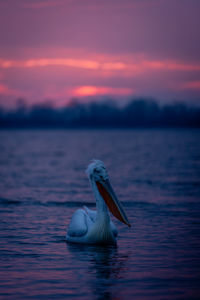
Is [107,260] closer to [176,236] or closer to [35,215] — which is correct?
[176,236]

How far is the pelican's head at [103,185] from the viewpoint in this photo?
8742 millimetres

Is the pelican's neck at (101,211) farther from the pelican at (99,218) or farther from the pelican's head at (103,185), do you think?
the pelican's head at (103,185)

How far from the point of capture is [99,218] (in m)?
8.52

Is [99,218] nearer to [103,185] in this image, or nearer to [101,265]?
[103,185]

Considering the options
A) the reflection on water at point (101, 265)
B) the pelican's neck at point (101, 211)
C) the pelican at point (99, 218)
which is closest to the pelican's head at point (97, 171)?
the pelican at point (99, 218)

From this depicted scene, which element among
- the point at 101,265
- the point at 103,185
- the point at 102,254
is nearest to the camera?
the point at 101,265

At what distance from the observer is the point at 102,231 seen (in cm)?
854

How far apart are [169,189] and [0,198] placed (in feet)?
18.2

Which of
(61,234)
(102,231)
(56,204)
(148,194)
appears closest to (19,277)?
(102,231)

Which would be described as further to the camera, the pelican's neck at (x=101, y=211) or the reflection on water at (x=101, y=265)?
the pelican's neck at (x=101, y=211)

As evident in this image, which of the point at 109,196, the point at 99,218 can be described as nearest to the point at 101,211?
the point at 99,218

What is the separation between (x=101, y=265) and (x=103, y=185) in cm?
169

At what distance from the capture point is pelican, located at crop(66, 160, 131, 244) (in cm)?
855

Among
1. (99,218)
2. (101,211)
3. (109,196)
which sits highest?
(109,196)
